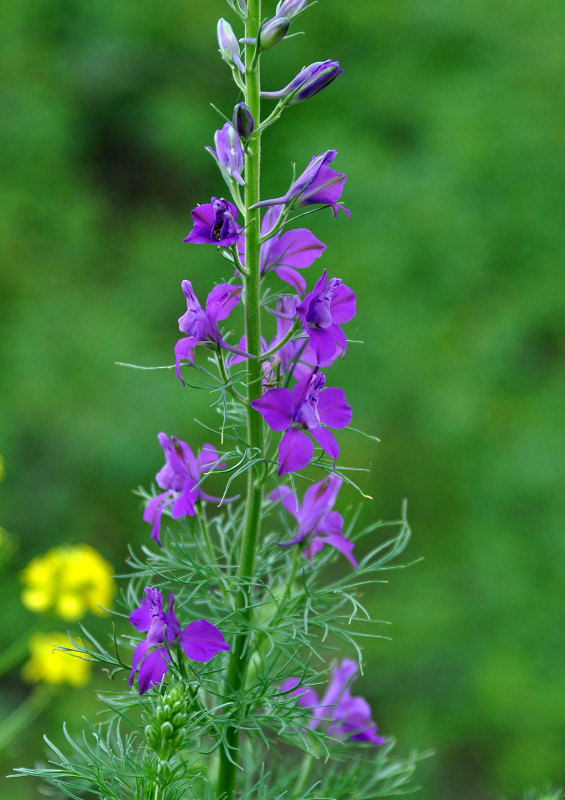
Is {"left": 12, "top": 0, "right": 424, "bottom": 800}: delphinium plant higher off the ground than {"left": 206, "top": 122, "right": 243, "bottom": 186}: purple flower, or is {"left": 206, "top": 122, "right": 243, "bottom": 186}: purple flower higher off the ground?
{"left": 206, "top": 122, "right": 243, "bottom": 186}: purple flower

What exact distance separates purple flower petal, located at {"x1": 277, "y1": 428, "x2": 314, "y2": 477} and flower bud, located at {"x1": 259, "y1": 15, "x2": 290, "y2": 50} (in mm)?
378

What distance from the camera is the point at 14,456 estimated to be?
147 inches

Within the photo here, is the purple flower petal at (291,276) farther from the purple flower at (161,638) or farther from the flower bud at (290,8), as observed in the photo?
the purple flower at (161,638)

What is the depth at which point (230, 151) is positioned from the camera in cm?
88

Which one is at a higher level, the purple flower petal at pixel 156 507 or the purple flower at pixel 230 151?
the purple flower at pixel 230 151

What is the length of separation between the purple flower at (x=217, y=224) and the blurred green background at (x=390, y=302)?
270 cm

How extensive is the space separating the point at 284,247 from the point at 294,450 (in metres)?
0.23

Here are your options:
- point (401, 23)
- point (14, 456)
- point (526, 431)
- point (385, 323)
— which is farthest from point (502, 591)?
point (401, 23)

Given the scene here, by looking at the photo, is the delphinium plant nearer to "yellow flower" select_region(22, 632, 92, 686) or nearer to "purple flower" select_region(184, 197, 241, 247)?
"purple flower" select_region(184, 197, 241, 247)

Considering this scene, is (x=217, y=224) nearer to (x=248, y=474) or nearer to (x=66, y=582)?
(x=248, y=474)

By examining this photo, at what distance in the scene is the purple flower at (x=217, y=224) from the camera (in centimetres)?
84

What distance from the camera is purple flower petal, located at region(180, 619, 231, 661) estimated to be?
884mm

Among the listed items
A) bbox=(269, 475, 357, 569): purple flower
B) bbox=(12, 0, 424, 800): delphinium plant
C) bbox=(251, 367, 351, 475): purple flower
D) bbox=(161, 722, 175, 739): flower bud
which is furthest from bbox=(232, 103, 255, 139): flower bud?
bbox=(161, 722, 175, 739): flower bud

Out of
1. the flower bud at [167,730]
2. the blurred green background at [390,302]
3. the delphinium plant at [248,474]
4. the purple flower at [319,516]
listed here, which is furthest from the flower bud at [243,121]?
the blurred green background at [390,302]
